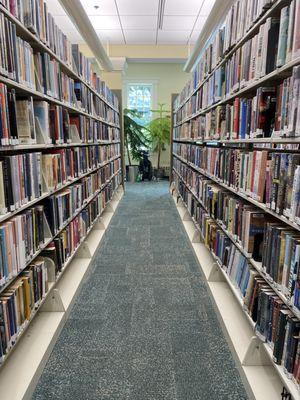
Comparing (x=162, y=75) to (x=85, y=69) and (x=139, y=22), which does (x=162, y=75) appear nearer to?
(x=139, y=22)

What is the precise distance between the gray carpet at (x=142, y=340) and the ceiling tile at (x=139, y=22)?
15.8 feet

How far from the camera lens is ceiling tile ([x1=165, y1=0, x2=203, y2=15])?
5195 mm

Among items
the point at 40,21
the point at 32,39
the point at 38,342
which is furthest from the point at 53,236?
the point at 40,21

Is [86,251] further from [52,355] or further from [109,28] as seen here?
[109,28]

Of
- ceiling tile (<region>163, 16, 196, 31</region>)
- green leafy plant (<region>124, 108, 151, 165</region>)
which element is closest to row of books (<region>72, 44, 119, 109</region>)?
ceiling tile (<region>163, 16, 196, 31</region>)

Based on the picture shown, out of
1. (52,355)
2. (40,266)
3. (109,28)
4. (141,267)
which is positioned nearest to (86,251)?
(141,267)

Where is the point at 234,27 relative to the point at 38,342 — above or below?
above

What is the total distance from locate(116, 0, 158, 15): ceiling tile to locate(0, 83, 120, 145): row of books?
327 cm

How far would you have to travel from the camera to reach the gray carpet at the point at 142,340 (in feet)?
4.95

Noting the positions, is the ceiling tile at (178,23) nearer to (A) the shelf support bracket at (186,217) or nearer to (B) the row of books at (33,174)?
(A) the shelf support bracket at (186,217)

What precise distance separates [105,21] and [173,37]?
5.73ft

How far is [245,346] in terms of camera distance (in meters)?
1.76

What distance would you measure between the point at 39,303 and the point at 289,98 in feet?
5.75

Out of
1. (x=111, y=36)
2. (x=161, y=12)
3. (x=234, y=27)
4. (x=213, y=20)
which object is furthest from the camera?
(x=111, y=36)
